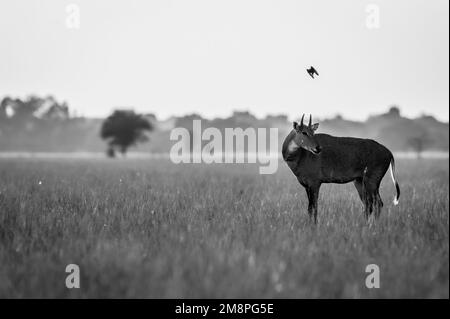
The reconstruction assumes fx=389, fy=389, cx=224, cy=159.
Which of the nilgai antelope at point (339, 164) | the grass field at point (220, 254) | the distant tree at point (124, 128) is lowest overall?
the grass field at point (220, 254)

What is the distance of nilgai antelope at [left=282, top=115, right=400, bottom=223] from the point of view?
7324 mm

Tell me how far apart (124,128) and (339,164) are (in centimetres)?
5705

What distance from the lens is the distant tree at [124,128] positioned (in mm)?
61375

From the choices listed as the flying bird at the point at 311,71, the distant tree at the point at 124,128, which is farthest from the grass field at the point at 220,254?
the distant tree at the point at 124,128

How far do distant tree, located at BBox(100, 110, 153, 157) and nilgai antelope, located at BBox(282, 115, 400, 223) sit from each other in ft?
186

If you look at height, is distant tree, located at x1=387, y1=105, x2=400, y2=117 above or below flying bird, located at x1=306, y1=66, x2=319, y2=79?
above

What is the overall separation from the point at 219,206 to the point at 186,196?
1895 mm

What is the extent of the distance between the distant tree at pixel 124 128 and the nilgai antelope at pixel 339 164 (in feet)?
186

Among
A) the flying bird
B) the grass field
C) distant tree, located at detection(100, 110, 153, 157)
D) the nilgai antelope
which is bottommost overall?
the grass field

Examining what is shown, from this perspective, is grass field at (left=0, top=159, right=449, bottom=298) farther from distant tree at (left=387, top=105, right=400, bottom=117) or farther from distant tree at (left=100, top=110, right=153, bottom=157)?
distant tree at (left=387, top=105, right=400, bottom=117)

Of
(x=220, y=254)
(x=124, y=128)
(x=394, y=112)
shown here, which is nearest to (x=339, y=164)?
(x=220, y=254)

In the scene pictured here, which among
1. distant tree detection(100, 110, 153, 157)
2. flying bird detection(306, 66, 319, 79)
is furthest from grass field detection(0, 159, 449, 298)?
distant tree detection(100, 110, 153, 157)

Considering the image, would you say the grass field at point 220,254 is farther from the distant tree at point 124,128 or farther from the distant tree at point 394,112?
the distant tree at point 394,112
